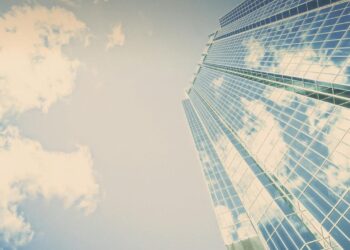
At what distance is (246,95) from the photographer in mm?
58094

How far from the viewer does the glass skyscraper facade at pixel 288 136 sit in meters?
26.9

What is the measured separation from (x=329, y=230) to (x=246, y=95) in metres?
37.3

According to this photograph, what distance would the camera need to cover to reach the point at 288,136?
35906 millimetres

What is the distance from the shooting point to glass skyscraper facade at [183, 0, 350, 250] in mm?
26891

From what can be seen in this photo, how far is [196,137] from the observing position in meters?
82.3

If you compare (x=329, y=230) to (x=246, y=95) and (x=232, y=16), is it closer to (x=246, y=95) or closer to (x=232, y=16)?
(x=246, y=95)

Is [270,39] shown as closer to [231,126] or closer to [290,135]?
[231,126]

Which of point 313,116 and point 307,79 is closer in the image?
point 313,116

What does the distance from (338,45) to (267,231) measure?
2515cm

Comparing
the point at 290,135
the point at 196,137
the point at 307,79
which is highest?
the point at 307,79

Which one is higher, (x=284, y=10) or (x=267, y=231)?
(x=284, y=10)

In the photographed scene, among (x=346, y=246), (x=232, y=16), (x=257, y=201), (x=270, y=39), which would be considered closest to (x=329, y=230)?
(x=346, y=246)

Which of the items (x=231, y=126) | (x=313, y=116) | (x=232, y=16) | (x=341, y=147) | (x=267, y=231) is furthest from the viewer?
(x=232, y=16)

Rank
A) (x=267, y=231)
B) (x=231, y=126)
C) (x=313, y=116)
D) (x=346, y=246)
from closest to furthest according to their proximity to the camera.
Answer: (x=346, y=246) → (x=267, y=231) → (x=313, y=116) → (x=231, y=126)
